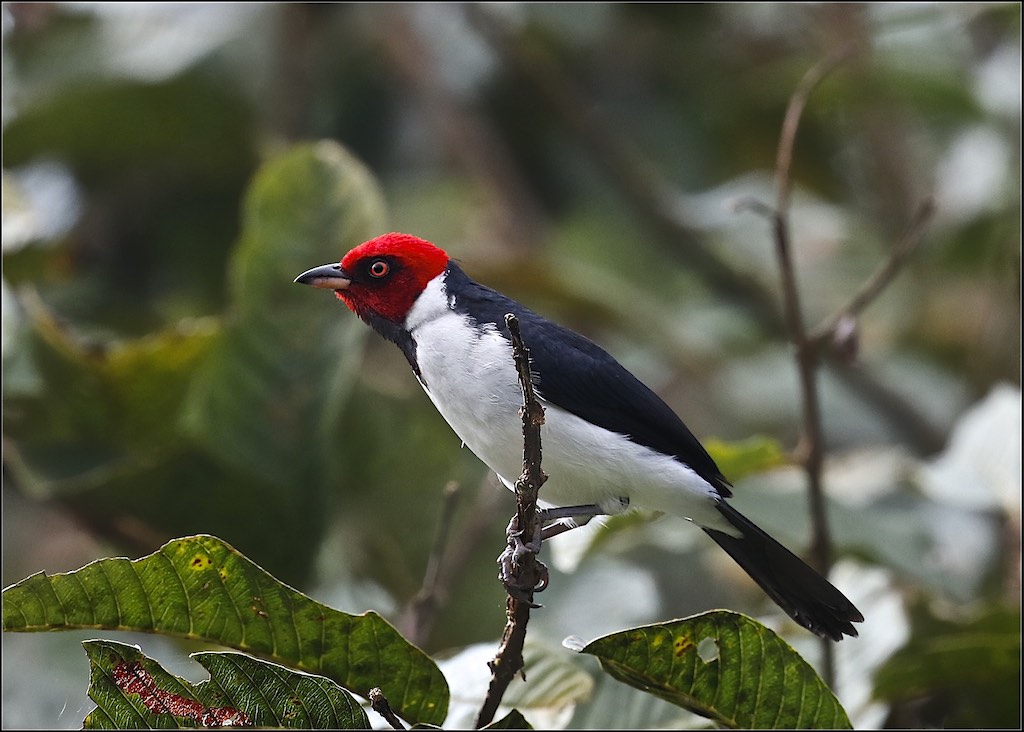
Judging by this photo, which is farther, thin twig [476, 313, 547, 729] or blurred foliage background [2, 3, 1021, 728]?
blurred foliage background [2, 3, 1021, 728]

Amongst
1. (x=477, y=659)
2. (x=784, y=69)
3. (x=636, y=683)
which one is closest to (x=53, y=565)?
(x=477, y=659)

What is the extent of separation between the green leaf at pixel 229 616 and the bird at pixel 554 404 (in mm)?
418

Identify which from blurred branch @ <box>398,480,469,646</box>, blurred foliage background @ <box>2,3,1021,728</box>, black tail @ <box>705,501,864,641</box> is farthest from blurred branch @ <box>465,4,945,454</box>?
blurred branch @ <box>398,480,469,646</box>

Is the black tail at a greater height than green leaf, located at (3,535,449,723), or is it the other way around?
the black tail

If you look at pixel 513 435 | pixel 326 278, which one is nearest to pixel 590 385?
pixel 513 435

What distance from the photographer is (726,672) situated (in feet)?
6.73

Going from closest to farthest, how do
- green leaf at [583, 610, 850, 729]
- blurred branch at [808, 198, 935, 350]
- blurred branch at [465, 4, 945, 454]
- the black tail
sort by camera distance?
green leaf at [583, 610, 850, 729]
the black tail
blurred branch at [808, 198, 935, 350]
blurred branch at [465, 4, 945, 454]

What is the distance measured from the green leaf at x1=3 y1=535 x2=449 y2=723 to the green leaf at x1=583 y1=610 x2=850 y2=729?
34cm

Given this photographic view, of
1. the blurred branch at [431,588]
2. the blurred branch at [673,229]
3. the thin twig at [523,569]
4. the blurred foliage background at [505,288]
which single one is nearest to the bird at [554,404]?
the blurred branch at [431,588]

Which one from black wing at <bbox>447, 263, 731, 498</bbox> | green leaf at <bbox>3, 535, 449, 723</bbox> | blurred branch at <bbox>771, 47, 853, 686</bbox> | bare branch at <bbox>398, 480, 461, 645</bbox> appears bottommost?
green leaf at <bbox>3, 535, 449, 723</bbox>

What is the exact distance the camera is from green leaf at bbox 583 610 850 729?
77.0 inches

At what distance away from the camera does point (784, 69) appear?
5.31 metres

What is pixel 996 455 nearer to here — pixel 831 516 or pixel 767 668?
pixel 831 516

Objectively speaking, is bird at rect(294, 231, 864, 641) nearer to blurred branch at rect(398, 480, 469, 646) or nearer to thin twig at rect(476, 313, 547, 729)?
blurred branch at rect(398, 480, 469, 646)
